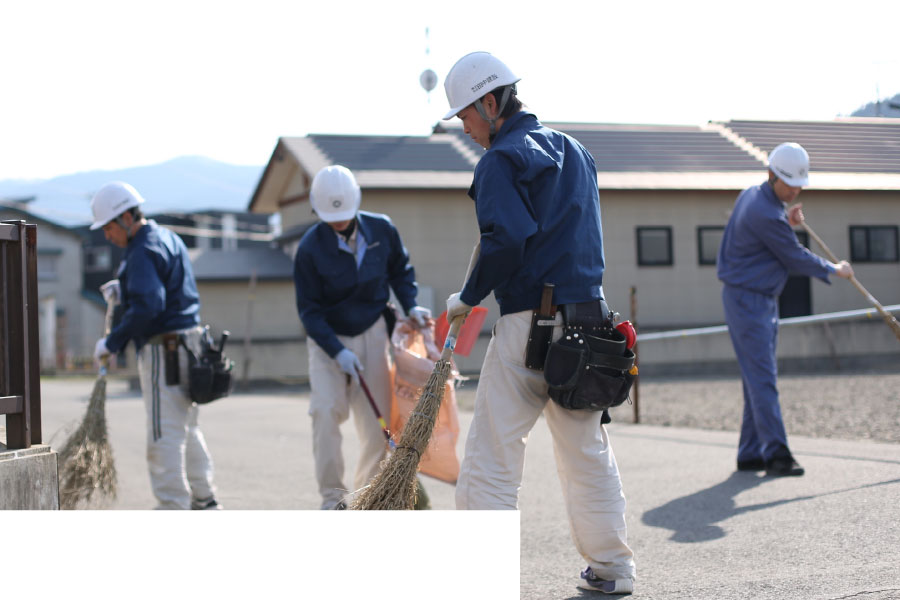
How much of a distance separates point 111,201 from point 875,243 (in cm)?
1491

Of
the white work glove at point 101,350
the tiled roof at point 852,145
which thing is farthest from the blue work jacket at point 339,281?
the tiled roof at point 852,145

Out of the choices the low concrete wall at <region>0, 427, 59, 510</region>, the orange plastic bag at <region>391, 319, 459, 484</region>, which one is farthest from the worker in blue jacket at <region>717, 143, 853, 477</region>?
the low concrete wall at <region>0, 427, 59, 510</region>

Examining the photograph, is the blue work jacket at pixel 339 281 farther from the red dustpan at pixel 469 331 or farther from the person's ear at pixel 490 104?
the person's ear at pixel 490 104

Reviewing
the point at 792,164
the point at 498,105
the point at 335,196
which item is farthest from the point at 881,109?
the point at 498,105

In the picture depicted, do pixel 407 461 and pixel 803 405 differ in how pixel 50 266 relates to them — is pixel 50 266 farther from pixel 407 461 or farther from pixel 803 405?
pixel 407 461

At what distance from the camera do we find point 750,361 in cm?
677

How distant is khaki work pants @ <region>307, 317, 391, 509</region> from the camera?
5973 millimetres

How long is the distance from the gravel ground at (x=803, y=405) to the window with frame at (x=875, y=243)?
2.30 metres

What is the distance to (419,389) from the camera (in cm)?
562

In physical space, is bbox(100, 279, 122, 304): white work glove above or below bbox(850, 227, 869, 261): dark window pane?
below

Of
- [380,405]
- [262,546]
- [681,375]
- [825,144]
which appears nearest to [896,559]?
[262,546]

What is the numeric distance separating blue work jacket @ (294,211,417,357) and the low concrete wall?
209 cm

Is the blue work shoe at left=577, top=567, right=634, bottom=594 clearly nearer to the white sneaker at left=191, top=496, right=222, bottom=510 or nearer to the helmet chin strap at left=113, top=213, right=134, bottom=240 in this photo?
the white sneaker at left=191, top=496, right=222, bottom=510

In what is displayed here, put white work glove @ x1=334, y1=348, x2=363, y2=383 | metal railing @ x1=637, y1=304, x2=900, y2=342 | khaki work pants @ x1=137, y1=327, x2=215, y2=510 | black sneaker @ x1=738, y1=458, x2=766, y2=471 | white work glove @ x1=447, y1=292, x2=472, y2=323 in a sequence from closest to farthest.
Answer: white work glove @ x1=447, y1=292, x2=472, y2=323
white work glove @ x1=334, y1=348, x2=363, y2=383
khaki work pants @ x1=137, y1=327, x2=215, y2=510
black sneaker @ x1=738, y1=458, x2=766, y2=471
metal railing @ x1=637, y1=304, x2=900, y2=342
